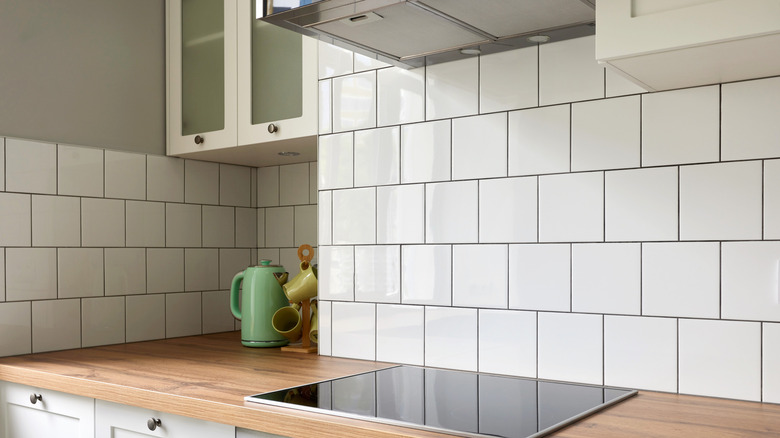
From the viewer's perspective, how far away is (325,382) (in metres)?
1.42

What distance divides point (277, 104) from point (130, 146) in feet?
1.69

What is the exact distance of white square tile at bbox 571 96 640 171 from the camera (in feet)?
4.39

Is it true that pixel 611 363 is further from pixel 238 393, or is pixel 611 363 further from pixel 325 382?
pixel 238 393

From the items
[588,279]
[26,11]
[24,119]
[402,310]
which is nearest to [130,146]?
[24,119]

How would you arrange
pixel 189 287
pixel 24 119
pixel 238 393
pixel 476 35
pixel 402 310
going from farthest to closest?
pixel 189 287 → pixel 24 119 → pixel 402 310 → pixel 476 35 → pixel 238 393

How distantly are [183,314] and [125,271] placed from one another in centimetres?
25

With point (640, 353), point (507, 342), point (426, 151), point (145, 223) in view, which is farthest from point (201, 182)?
point (640, 353)

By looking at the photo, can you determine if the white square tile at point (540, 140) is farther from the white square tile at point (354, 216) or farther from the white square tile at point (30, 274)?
the white square tile at point (30, 274)

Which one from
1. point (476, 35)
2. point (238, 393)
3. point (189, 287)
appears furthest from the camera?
point (189, 287)

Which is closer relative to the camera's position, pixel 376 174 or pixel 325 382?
pixel 325 382

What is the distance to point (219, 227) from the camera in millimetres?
2367

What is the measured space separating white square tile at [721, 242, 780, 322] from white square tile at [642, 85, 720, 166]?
0.17m

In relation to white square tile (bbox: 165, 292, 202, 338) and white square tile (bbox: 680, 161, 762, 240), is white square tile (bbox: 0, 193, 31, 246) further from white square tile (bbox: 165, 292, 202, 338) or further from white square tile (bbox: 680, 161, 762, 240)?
white square tile (bbox: 680, 161, 762, 240)

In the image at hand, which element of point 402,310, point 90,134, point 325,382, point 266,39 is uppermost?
point 266,39
